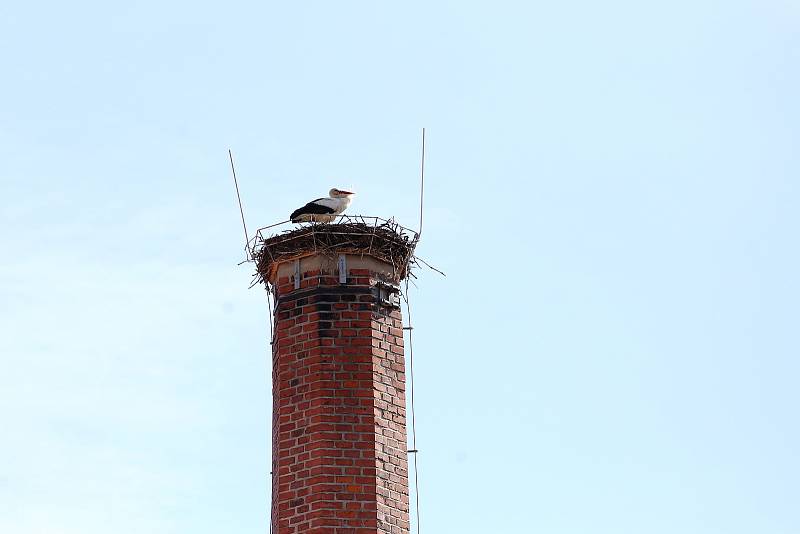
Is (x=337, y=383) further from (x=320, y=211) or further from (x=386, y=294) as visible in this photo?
(x=320, y=211)

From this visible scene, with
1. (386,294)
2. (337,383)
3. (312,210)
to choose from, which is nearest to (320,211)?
(312,210)

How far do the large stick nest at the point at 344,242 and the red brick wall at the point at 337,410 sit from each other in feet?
0.67

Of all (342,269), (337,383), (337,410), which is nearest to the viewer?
(337,410)

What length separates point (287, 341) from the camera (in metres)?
13.4

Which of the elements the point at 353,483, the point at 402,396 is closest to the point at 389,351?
the point at 402,396

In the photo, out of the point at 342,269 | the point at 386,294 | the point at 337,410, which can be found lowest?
the point at 337,410

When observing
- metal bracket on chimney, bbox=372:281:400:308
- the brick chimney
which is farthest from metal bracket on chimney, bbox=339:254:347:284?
metal bracket on chimney, bbox=372:281:400:308

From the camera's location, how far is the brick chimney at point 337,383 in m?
12.6

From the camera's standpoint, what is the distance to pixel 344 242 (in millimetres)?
13555

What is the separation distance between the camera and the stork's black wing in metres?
13.9

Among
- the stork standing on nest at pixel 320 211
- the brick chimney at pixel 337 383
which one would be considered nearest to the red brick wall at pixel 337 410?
the brick chimney at pixel 337 383

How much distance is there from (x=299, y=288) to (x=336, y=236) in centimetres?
55

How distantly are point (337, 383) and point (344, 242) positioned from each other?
1.29m

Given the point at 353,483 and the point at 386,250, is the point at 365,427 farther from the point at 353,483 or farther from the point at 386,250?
the point at 386,250
